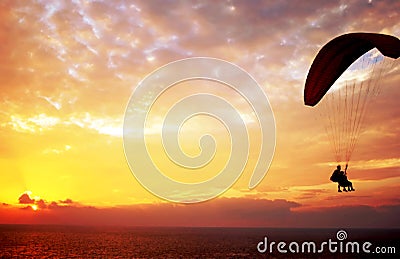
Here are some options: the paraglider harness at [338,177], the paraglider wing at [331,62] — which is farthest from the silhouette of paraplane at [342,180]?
the paraglider wing at [331,62]

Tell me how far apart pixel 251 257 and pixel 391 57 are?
111405 millimetres

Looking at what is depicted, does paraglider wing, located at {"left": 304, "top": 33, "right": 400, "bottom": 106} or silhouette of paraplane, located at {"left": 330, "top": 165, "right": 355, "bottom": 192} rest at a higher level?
paraglider wing, located at {"left": 304, "top": 33, "right": 400, "bottom": 106}

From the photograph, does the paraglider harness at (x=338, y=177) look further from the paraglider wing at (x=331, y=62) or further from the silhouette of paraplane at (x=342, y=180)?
the paraglider wing at (x=331, y=62)

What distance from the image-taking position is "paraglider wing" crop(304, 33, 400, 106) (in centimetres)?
2054

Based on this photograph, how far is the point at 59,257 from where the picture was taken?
11756 cm

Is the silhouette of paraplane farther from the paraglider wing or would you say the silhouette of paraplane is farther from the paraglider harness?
the paraglider wing

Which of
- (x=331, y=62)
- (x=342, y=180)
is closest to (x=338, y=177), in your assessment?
(x=342, y=180)

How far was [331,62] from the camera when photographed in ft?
71.1

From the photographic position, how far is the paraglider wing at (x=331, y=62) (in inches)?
809

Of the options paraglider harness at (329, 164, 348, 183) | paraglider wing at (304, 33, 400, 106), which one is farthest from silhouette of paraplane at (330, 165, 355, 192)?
paraglider wing at (304, 33, 400, 106)

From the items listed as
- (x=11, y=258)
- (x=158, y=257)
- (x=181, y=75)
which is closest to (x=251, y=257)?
(x=158, y=257)

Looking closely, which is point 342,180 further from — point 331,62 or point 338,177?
point 331,62

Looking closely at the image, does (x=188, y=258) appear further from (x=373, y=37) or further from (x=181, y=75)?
(x=373, y=37)

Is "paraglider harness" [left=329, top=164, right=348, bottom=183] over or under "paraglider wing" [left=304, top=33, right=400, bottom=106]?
under
